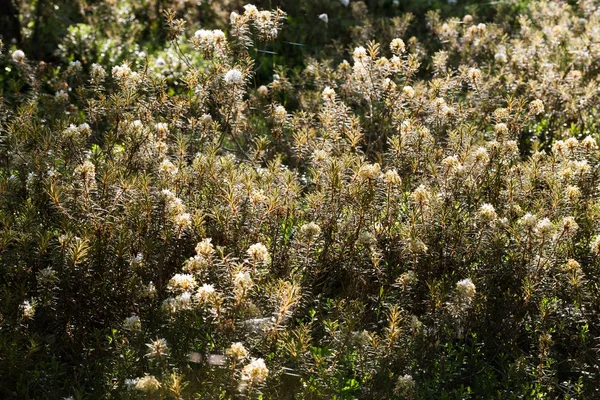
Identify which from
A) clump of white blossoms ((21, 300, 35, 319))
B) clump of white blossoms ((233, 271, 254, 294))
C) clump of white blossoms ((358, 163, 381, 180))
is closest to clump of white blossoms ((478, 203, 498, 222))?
clump of white blossoms ((358, 163, 381, 180))

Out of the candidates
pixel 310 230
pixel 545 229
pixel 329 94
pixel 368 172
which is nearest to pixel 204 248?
pixel 310 230

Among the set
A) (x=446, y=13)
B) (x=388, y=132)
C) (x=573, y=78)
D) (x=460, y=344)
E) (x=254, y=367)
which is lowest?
(x=254, y=367)

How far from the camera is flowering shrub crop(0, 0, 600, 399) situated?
9.81 ft

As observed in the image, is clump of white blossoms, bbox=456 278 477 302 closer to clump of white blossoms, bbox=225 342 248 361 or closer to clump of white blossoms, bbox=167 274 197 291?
clump of white blossoms, bbox=225 342 248 361

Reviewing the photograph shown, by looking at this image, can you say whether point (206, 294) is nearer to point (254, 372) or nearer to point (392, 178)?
point (254, 372)

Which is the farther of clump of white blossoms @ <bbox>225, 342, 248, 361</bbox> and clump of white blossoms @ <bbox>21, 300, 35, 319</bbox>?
clump of white blossoms @ <bbox>21, 300, 35, 319</bbox>

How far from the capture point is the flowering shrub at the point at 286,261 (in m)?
2.99

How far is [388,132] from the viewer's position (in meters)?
5.34

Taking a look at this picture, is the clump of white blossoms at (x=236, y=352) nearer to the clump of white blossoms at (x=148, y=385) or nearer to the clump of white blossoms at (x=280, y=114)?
the clump of white blossoms at (x=148, y=385)

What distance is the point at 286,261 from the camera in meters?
3.60

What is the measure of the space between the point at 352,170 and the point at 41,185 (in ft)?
5.21

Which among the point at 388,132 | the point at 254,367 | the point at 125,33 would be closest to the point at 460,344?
the point at 254,367

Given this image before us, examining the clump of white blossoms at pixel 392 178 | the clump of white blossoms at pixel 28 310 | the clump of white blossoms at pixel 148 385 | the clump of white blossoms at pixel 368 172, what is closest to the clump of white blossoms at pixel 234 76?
the clump of white blossoms at pixel 368 172

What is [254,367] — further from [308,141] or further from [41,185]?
[308,141]
